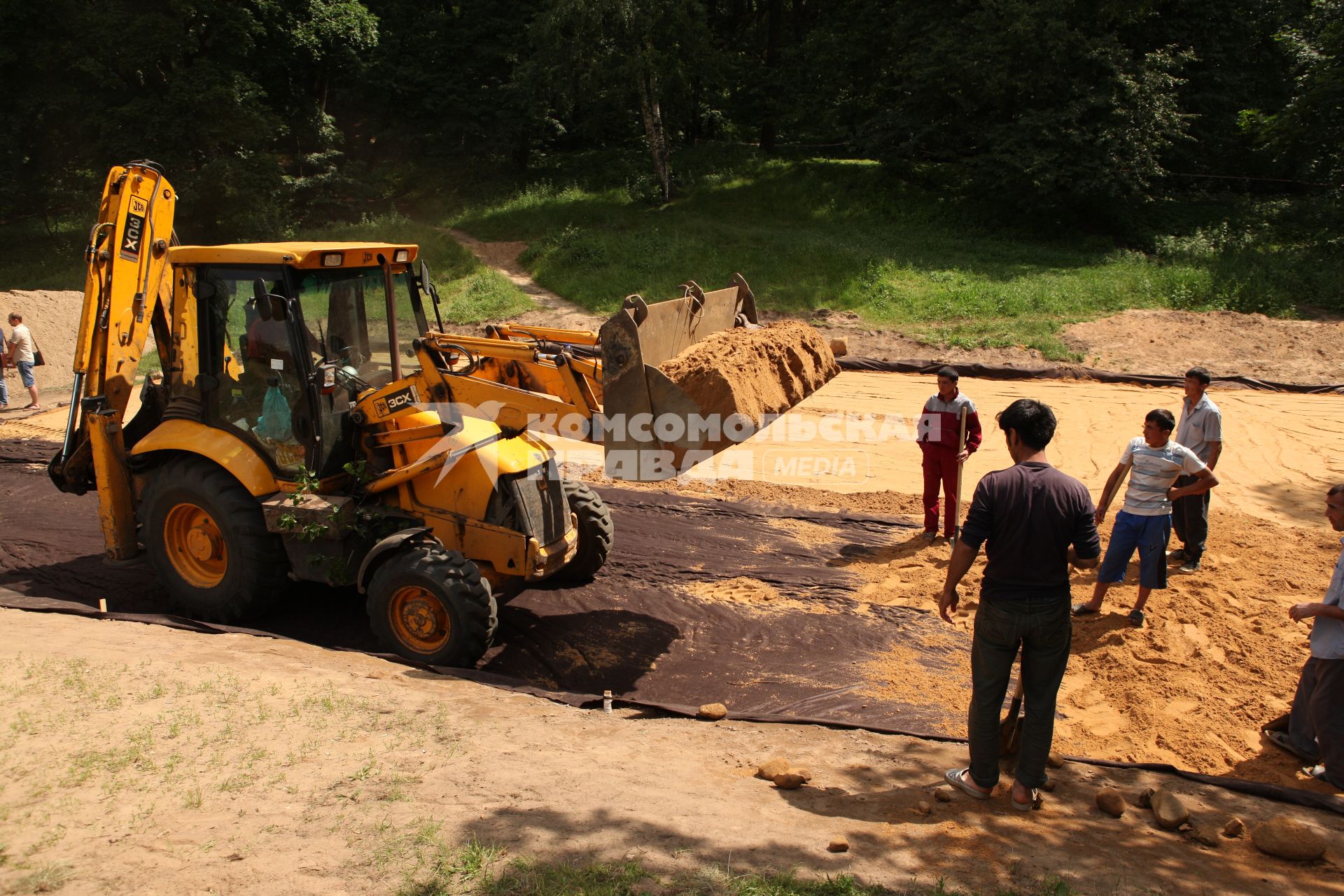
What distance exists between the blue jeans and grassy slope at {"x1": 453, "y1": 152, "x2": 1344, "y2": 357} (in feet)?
40.6

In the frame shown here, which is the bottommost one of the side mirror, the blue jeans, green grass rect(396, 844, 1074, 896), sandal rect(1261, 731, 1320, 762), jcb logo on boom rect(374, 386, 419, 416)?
sandal rect(1261, 731, 1320, 762)

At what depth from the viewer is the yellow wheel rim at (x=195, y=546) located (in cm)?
691

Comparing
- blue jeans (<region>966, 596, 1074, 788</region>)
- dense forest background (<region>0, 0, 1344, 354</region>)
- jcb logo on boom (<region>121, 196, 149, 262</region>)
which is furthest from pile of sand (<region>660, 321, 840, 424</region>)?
dense forest background (<region>0, 0, 1344, 354</region>)

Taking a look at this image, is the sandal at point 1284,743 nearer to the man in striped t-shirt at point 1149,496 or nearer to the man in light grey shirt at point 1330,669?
the man in light grey shirt at point 1330,669

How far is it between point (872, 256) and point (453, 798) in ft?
61.6

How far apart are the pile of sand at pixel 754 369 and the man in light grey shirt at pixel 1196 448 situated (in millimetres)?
3089

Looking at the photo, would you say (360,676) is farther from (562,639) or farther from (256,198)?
(256,198)

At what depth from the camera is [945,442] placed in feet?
28.3

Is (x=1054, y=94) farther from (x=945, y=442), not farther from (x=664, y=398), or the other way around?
(x=664, y=398)

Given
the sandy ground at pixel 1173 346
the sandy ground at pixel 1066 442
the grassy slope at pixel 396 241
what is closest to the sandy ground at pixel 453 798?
the sandy ground at pixel 1066 442

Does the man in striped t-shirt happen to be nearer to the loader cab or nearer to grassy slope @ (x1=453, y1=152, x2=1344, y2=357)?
the loader cab

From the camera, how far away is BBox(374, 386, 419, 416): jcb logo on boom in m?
6.51

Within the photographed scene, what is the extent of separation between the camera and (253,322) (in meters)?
6.50

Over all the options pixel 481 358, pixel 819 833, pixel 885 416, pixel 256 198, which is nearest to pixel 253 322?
pixel 481 358
